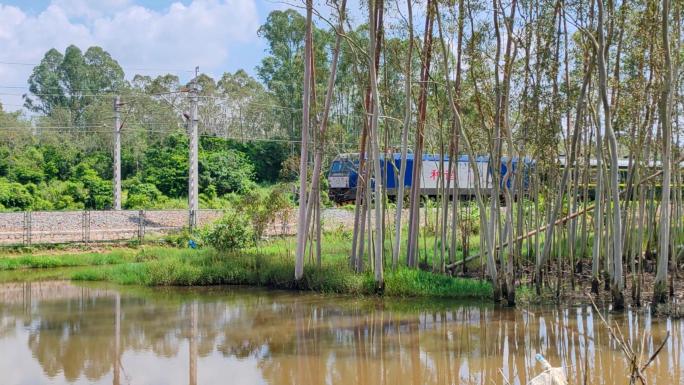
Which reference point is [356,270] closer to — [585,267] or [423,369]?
[585,267]

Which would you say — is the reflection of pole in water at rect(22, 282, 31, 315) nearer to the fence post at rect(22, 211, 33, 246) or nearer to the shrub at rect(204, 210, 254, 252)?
the shrub at rect(204, 210, 254, 252)

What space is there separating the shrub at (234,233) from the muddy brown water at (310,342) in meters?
3.05

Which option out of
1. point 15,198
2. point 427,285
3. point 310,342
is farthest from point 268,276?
point 15,198

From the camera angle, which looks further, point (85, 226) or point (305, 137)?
point (85, 226)

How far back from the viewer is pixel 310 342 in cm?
862

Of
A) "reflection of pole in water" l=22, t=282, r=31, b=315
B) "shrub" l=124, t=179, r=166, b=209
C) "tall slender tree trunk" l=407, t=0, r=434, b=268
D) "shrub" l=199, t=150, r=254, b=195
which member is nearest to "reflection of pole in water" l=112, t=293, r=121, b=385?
"reflection of pole in water" l=22, t=282, r=31, b=315

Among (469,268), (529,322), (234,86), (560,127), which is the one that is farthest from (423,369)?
(234,86)

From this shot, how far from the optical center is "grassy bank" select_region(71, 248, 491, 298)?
36.8ft

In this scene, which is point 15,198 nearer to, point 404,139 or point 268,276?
point 268,276

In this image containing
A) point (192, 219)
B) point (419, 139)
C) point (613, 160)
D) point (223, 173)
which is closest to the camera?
point (613, 160)

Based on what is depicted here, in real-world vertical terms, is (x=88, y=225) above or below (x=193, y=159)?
below

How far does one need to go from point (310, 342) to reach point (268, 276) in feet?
15.2

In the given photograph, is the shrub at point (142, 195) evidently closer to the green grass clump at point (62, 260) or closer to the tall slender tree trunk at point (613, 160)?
the green grass clump at point (62, 260)

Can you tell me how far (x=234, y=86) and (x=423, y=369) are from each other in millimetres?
39178
